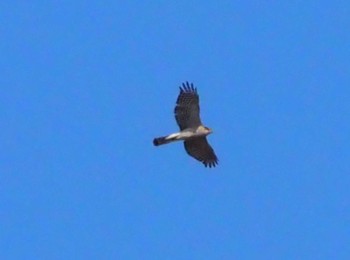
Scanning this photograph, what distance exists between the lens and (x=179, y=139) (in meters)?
83.6

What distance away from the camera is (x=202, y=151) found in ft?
279

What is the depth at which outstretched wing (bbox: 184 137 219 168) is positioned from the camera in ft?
278

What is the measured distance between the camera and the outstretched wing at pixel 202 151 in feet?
278

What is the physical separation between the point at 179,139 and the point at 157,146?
1029 mm

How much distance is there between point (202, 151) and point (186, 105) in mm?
2630

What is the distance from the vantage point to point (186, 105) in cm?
8350

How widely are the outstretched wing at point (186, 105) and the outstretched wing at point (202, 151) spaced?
121cm

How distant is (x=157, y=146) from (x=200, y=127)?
7.03 feet

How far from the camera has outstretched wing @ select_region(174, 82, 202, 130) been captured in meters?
83.4

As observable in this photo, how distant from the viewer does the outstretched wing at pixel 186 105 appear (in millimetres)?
83438

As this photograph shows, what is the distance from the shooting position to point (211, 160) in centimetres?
8531

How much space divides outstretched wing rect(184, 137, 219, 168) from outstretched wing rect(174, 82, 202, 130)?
1.21 metres

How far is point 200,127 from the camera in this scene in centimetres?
8394

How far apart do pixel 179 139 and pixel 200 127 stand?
44.5 inches
